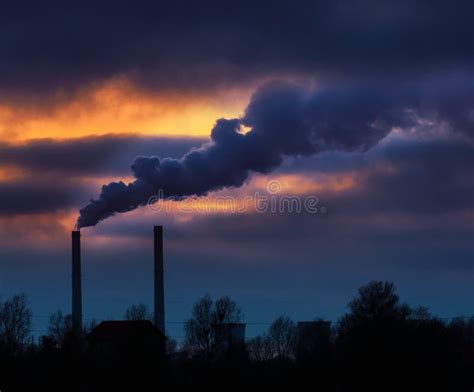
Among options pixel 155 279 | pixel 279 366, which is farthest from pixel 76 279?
pixel 279 366

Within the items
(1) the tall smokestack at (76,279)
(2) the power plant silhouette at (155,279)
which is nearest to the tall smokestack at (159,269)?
(2) the power plant silhouette at (155,279)

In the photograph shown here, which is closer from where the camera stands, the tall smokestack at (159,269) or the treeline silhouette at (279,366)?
the treeline silhouette at (279,366)

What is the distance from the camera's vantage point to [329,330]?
79.6m

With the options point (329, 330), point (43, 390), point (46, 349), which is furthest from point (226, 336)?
Result: point (43, 390)

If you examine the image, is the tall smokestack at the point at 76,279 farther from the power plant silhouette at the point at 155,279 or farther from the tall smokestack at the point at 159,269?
the tall smokestack at the point at 159,269

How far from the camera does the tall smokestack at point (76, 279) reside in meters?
73.2

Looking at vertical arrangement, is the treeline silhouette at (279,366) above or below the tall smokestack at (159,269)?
below

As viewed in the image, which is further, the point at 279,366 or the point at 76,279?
the point at 76,279

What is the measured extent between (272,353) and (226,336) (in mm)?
7754

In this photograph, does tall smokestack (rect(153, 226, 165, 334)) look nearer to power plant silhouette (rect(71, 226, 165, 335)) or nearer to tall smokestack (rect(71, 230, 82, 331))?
power plant silhouette (rect(71, 226, 165, 335))

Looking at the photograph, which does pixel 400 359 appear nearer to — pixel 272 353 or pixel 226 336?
pixel 226 336

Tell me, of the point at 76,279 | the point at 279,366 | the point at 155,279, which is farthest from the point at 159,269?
the point at 279,366

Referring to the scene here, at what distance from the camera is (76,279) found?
73.4 m

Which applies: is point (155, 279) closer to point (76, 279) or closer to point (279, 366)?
point (76, 279)
